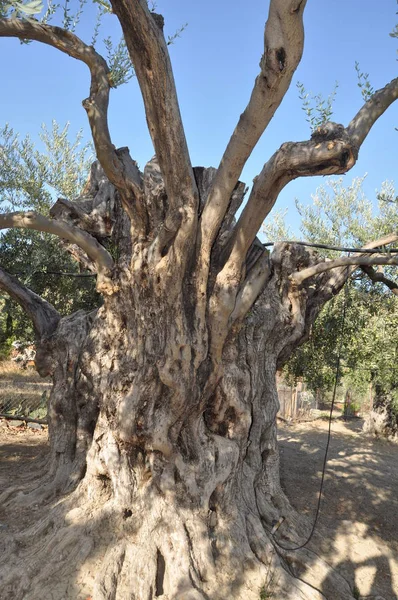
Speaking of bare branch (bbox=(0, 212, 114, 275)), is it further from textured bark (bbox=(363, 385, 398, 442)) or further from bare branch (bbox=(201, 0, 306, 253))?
textured bark (bbox=(363, 385, 398, 442))

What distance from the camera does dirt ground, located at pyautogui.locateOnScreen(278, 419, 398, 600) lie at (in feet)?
19.6

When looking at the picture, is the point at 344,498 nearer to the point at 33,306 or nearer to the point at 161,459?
the point at 161,459

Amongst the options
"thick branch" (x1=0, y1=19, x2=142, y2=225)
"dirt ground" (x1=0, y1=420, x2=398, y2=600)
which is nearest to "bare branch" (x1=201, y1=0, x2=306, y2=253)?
"thick branch" (x1=0, y1=19, x2=142, y2=225)

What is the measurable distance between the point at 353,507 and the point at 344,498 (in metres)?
0.30

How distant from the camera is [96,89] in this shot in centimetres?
585

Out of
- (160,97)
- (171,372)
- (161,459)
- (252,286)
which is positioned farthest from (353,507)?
(160,97)

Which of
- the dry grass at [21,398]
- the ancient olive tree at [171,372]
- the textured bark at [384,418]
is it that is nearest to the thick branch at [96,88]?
the ancient olive tree at [171,372]

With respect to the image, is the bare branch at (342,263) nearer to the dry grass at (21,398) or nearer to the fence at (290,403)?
the dry grass at (21,398)

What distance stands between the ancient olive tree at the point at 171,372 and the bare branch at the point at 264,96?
1 cm

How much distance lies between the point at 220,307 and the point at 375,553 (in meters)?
4.02

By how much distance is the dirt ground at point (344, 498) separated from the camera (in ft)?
19.5

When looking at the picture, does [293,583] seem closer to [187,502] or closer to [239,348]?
[187,502]

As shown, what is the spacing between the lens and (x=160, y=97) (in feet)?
15.4

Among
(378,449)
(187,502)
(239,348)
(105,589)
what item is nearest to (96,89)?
(239,348)
